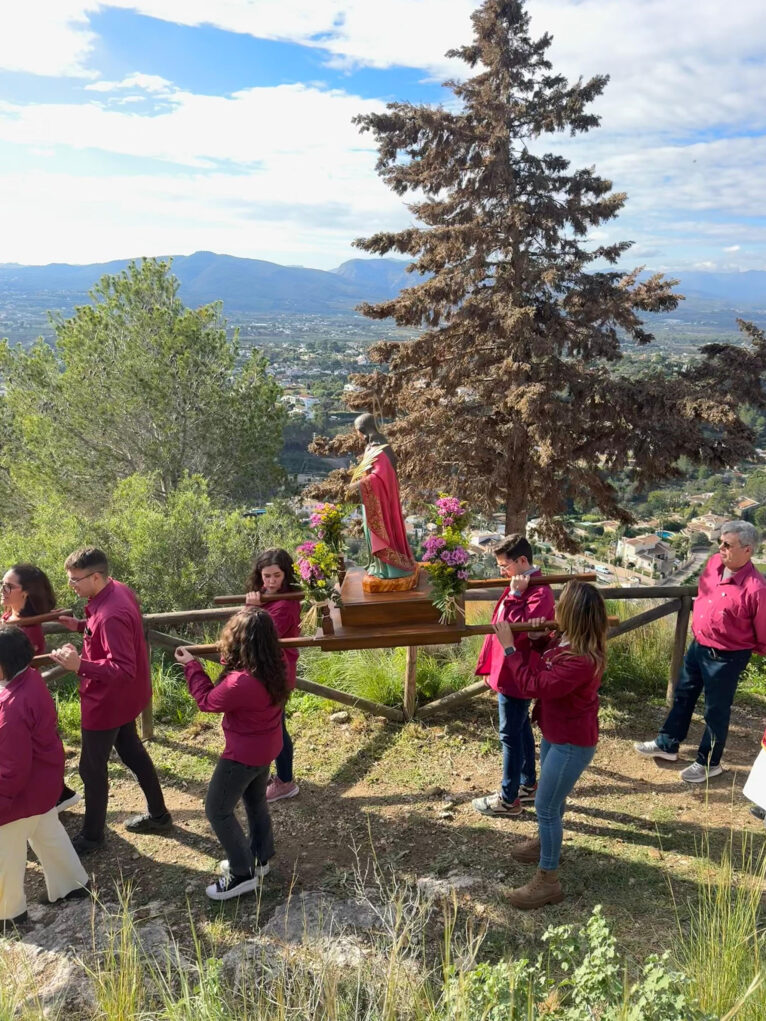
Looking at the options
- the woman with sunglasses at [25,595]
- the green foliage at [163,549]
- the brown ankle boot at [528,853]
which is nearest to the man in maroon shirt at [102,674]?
the woman with sunglasses at [25,595]

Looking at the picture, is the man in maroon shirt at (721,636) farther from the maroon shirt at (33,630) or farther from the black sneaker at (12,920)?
the maroon shirt at (33,630)

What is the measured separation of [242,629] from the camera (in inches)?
130

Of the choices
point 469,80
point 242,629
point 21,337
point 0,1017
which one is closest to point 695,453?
point 469,80

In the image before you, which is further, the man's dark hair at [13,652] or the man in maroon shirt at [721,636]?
the man in maroon shirt at [721,636]

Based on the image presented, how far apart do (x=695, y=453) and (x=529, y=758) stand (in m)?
7.80

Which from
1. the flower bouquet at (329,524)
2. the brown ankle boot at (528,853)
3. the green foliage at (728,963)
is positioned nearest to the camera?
the green foliage at (728,963)

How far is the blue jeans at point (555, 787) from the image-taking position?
3434 millimetres

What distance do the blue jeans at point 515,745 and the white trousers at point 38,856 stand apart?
2.50m

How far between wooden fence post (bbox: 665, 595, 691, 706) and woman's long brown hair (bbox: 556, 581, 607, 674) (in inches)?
108

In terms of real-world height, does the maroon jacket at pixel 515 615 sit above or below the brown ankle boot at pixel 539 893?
above

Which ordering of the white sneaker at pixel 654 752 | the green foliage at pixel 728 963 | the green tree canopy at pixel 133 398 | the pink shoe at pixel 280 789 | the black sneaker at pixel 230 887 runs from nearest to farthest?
1. the green foliage at pixel 728 963
2. the black sneaker at pixel 230 887
3. the pink shoe at pixel 280 789
4. the white sneaker at pixel 654 752
5. the green tree canopy at pixel 133 398

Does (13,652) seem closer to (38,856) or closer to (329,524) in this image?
(38,856)

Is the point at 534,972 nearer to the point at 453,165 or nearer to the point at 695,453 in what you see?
the point at 695,453

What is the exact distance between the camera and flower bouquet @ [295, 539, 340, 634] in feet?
13.8
